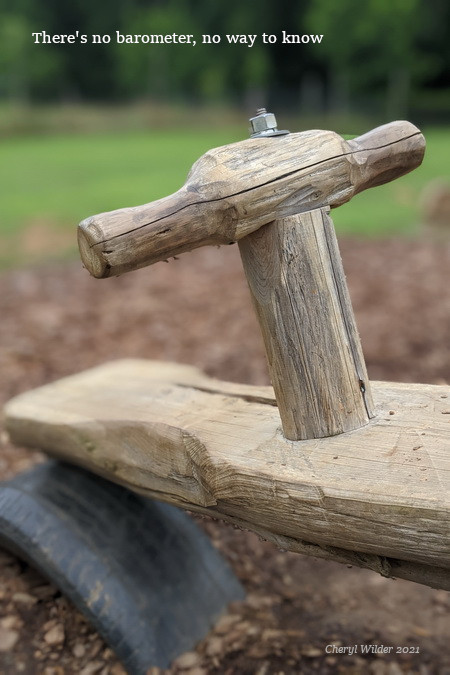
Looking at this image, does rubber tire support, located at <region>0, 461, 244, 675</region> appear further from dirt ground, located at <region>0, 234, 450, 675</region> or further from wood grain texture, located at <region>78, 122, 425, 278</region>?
wood grain texture, located at <region>78, 122, 425, 278</region>

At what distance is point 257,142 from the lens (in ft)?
5.63

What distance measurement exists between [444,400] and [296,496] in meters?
0.48

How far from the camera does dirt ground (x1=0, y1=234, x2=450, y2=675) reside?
93.7 inches

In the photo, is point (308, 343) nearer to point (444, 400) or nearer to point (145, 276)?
point (444, 400)

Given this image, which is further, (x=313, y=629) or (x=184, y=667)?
(x=313, y=629)

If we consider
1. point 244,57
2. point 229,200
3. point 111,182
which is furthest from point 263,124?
point 244,57

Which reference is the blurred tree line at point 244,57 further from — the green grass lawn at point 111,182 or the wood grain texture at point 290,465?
the wood grain texture at point 290,465

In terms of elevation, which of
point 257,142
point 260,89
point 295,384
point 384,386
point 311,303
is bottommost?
point 384,386

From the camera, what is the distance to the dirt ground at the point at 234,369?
238cm

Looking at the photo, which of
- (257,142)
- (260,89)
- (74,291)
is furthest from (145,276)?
(260,89)

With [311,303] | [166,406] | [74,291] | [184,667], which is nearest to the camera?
[311,303]

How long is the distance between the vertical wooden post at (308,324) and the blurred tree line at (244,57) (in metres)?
21.0

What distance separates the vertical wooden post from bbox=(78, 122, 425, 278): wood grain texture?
6cm

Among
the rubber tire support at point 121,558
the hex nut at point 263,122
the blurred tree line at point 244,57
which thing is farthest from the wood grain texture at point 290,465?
the blurred tree line at point 244,57
